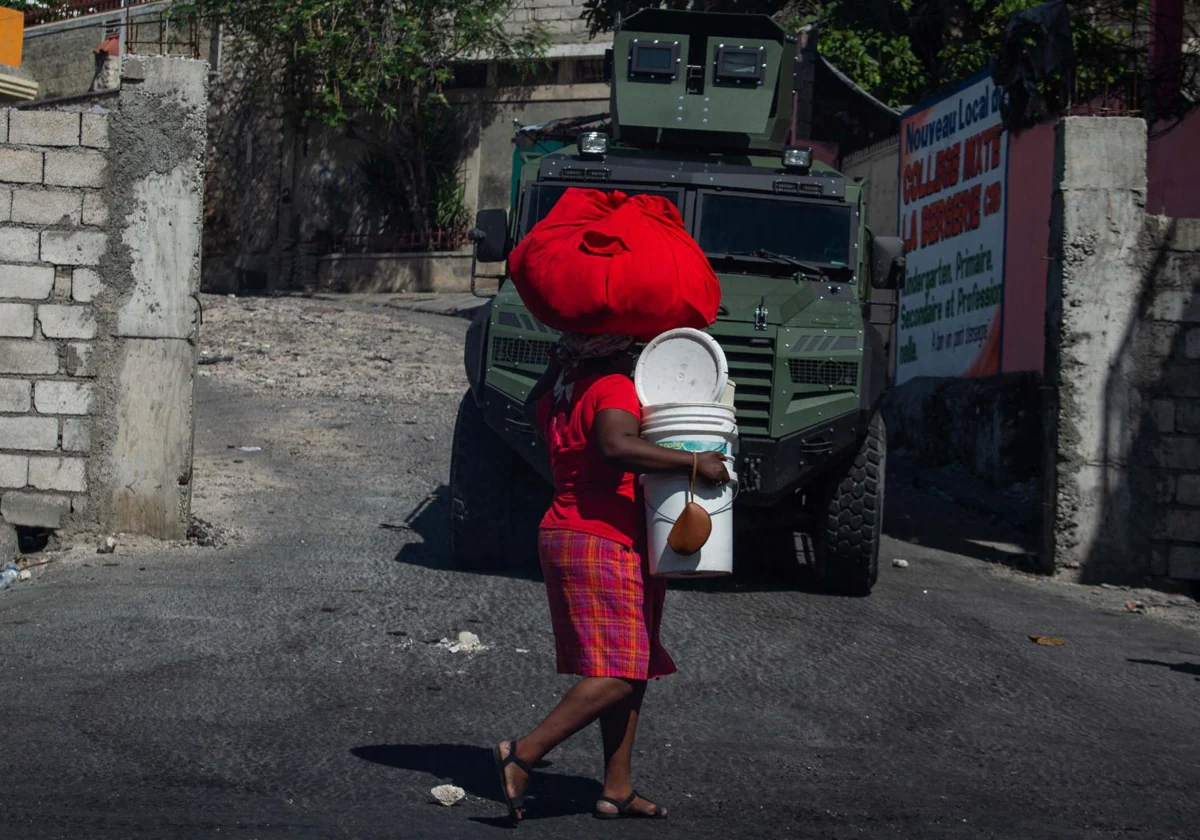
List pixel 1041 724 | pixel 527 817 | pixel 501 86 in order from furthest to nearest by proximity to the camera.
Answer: pixel 501 86, pixel 1041 724, pixel 527 817

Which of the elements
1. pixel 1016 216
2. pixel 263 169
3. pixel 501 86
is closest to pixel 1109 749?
pixel 1016 216

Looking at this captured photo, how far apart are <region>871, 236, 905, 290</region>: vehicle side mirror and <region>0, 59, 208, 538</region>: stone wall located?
380 centimetres

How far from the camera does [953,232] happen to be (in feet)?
49.2

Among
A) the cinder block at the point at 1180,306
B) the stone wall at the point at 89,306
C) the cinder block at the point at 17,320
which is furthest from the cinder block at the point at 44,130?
the cinder block at the point at 1180,306

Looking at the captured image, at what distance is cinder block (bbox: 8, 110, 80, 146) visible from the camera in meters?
8.16

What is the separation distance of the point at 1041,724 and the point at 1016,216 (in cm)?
891

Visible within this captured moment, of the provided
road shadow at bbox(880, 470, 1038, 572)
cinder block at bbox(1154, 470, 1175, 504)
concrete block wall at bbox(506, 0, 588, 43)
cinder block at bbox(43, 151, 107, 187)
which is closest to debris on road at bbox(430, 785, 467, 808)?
cinder block at bbox(43, 151, 107, 187)

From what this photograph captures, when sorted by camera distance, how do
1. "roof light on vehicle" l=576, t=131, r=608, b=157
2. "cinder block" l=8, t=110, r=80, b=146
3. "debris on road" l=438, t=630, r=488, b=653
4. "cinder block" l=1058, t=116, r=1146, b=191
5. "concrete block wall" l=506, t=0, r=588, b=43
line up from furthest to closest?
"concrete block wall" l=506, t=0, r=588, b=43, "cinder block" l=1058, t=116, r=1146, b=191, "roof light on vehicle" l=576, t=131, r=608, b=157, "cinder block" l=8, t=110, r=80, b=146, "debris on road" l=438, t=630, r=488, b=653

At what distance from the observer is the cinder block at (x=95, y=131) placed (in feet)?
26.9

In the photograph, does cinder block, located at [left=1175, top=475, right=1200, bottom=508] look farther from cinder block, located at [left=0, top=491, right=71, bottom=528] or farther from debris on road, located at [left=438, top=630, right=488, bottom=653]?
cinder block, located at [left=0, top=491, right=71, bottom=528]

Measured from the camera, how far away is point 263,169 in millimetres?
30844

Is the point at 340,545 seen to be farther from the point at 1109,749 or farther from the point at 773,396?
the point at 1109,749

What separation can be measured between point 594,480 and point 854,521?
4040mm

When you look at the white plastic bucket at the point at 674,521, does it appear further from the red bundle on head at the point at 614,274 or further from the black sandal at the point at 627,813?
the black sandal at the point at 627,813
